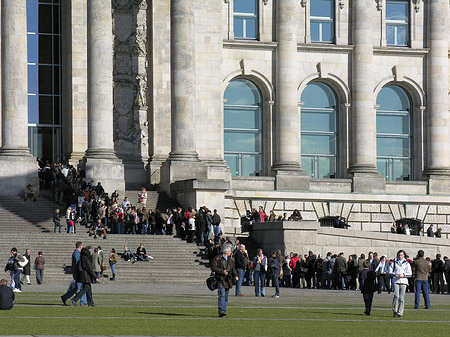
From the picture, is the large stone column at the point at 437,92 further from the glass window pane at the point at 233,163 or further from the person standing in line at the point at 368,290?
the person standing in line at the point at 368,290

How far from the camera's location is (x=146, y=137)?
5881cm

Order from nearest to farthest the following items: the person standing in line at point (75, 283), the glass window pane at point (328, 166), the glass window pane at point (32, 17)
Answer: the person standing in line at point (75, 283), the glass window pane at point (32, 17), the glass window pane at point (328, 166)

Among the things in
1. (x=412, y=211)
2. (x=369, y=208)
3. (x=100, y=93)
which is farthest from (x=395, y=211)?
(x=100, y=93)

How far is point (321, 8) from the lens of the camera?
62938mm

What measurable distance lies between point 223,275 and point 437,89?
1520 inches

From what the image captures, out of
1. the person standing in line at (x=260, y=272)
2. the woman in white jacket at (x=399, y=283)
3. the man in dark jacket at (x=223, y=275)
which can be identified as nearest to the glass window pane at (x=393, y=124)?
the person standing in line at (x=260, y=272)

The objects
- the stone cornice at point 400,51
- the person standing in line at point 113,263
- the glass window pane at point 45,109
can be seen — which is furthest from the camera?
the stone cornice at point 400,51

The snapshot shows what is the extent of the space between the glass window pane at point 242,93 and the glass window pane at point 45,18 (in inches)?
391

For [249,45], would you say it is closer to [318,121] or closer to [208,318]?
[318,121]

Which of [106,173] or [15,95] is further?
[106,173]

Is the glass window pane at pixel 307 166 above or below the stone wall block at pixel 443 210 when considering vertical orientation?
above

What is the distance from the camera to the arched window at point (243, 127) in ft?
200

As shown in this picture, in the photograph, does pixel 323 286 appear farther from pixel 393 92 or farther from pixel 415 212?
pixel 393 92

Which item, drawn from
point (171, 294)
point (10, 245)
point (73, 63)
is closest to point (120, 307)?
point (171, 294)
